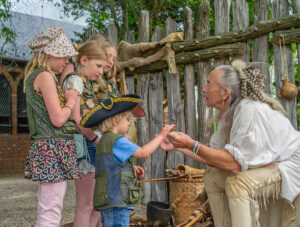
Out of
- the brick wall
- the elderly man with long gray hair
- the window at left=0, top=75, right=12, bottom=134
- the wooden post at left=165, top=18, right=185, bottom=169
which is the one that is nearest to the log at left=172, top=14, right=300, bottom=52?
the wooden post at left=165, top=18, right=185, bottom=169

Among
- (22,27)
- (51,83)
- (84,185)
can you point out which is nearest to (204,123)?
(84,185)

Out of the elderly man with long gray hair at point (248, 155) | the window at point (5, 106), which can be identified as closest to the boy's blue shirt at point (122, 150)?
the elderly man with long gray hair at point (248, 155)

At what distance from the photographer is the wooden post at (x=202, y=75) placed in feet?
13.5

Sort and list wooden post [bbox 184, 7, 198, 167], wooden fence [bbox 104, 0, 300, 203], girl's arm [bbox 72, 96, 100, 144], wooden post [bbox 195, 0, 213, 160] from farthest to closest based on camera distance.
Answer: wooden post [bbox 184, 7, 198, 167] → wooden post [bbox 195, 0, 213, 160] → wooden fence [bbox 104, 0, 300, 203] → girl's arm [bbox 72, 96, 100, 144]

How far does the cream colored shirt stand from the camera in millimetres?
2342

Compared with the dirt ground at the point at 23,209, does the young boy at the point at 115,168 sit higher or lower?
higher

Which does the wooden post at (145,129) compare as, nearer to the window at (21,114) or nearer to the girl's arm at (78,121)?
the girl's arm at (78,121)

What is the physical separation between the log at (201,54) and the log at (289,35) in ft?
1.36

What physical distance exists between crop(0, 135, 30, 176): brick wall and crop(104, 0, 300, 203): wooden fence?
895 centimetres

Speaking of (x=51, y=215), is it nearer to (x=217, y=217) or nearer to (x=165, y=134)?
(x=165, y=134)

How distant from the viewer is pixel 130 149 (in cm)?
230

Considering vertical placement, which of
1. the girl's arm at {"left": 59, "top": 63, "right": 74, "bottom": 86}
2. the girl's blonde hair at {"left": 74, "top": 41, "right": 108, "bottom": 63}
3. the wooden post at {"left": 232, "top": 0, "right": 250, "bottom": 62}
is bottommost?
the girl's arm at {"left": 59, "top": 63, "right": 74, "bottom": 86}

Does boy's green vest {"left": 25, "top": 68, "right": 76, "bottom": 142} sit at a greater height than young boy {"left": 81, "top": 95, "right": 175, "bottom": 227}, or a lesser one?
greater

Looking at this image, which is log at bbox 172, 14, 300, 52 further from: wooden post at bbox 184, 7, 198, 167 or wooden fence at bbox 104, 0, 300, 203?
wooden post at bbox 184, 7, 198, 167
